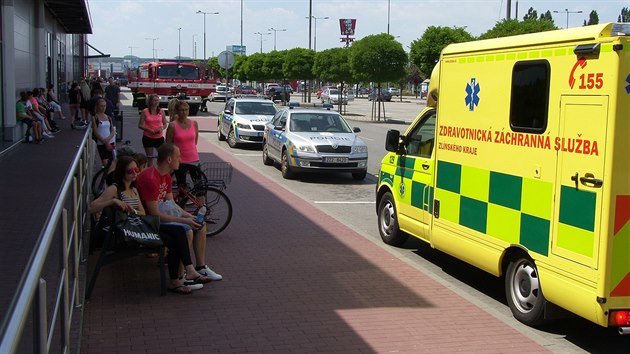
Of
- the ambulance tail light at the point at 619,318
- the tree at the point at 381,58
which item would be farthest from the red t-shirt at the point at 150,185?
the tree at the point at 381,58

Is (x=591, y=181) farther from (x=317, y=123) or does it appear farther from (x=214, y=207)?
(x=317, y=123)

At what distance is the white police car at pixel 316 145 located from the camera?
660 inches

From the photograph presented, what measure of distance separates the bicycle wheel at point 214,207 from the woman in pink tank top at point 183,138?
0.59 m

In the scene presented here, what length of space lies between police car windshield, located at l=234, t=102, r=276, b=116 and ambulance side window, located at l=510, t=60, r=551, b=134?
18.3m

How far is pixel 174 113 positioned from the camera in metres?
10.8

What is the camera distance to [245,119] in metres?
24.5

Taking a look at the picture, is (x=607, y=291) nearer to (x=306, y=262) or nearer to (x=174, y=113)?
(x=306, y=262)

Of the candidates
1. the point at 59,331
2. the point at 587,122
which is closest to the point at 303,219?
the point at 587,122

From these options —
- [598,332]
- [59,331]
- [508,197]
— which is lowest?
[598,332]

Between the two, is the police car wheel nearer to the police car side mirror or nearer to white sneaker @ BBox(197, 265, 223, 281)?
the police car side mirror

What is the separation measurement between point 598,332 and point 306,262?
3.42 m

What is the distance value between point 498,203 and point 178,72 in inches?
1411

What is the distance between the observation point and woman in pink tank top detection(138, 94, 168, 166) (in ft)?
41.8

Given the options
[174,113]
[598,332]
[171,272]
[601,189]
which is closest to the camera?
[601,189]
